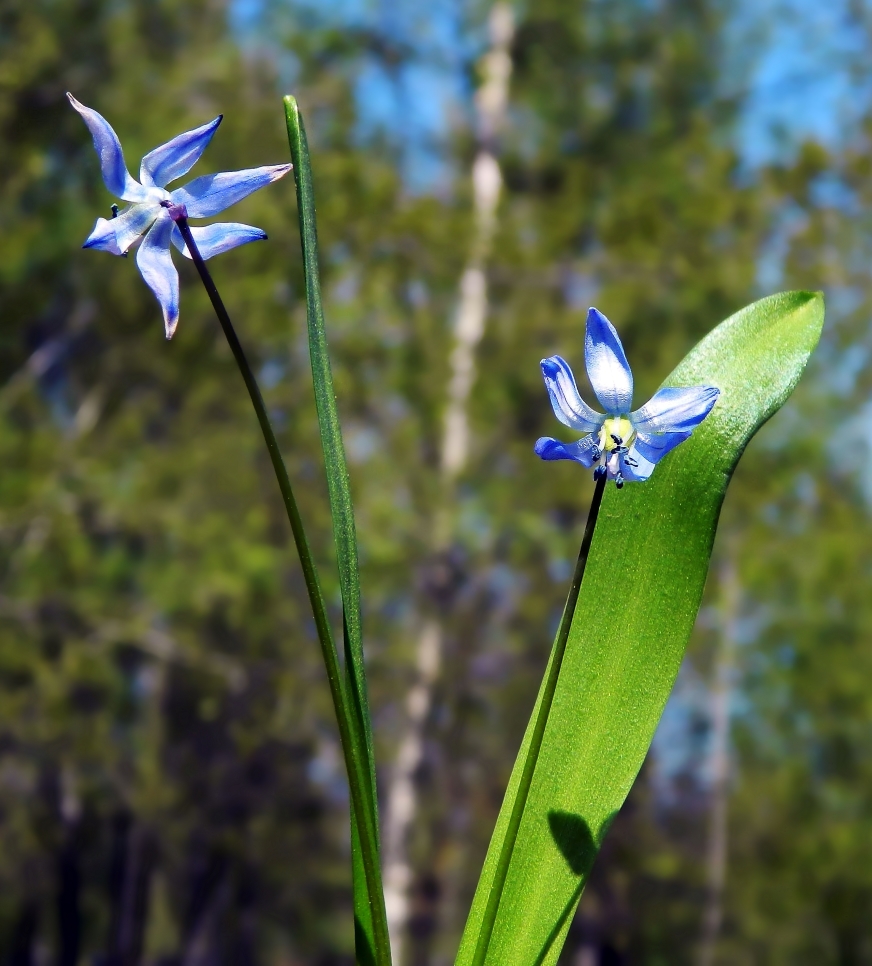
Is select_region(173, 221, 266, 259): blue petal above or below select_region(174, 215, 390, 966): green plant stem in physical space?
above

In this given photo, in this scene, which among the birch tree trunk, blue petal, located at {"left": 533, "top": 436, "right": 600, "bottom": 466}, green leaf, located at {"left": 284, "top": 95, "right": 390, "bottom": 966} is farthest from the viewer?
the birch tree trunk

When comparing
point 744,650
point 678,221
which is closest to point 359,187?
point 678,221

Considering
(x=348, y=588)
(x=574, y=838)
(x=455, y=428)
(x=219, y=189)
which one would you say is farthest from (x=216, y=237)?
(x=455, y=428)

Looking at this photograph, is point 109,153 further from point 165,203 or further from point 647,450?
point 647,450

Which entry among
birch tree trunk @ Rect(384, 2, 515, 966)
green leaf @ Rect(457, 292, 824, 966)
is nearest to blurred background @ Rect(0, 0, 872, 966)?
birch tree trunk @ Rect(384, 2, 515, 966)

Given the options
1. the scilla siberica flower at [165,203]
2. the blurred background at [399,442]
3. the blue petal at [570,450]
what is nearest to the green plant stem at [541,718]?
the blue petal at [570,450]

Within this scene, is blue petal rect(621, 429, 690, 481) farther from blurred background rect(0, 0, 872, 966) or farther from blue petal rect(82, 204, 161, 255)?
blurred background rect(0, 0, 872, 966)
